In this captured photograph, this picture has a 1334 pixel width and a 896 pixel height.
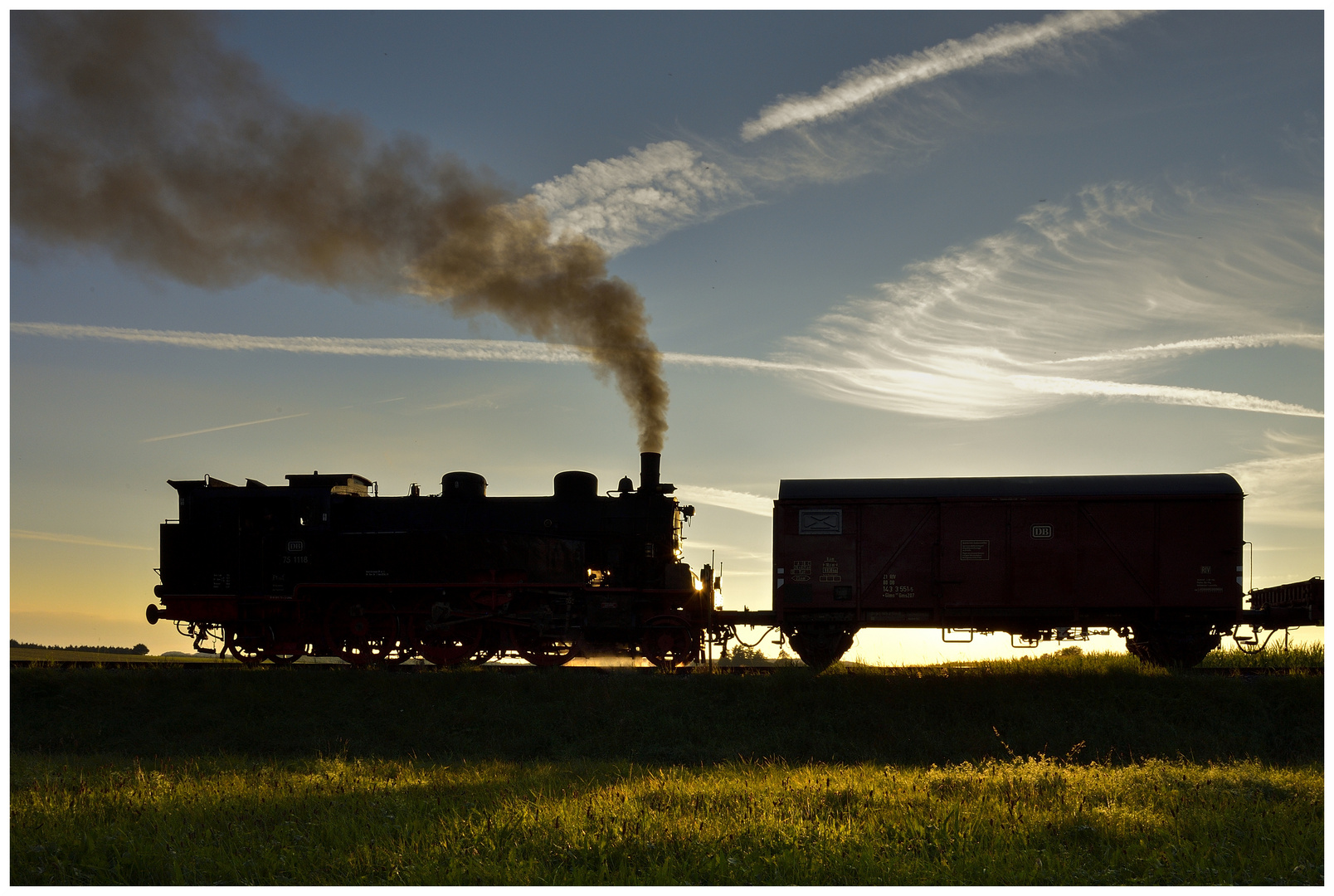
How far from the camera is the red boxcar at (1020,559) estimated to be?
16.8 meters

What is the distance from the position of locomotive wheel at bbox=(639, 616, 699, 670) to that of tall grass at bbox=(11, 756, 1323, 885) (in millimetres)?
8052

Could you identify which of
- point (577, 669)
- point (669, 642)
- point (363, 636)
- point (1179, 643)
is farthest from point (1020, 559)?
point (363, 636)

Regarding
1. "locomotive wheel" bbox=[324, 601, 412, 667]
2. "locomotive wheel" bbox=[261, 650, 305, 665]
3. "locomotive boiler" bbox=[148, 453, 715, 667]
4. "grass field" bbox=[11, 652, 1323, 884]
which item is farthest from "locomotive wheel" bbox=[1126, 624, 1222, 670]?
"locomotive wheel" bbox=[261, 650, 305, 665]

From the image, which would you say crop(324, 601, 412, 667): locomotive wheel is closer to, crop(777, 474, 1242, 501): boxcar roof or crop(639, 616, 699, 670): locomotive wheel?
crop(639, 616, 699, 670): locomotive wheel

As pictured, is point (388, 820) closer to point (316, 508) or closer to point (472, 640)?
point (472, 640)

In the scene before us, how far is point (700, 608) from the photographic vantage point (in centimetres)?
1852

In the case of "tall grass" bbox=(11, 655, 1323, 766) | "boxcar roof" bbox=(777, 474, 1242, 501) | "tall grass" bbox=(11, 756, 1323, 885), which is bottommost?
"tall grass" bbox=(11, 655, 1323, 766)

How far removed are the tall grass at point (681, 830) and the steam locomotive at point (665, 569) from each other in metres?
6.73

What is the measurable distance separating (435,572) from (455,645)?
4.98ft

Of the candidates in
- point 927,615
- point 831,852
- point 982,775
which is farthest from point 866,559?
point 831,852

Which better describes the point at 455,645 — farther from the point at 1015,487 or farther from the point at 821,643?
the point at 1015,487

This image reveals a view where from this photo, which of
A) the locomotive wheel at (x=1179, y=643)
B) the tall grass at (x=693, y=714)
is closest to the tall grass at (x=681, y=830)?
the tall grass at (x=693, y=714)

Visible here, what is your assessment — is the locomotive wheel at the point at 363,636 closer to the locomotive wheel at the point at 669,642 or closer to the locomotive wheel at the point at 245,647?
the locomotive wheel at the point at 245,647

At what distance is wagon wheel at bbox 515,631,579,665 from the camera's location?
61.1 feet
